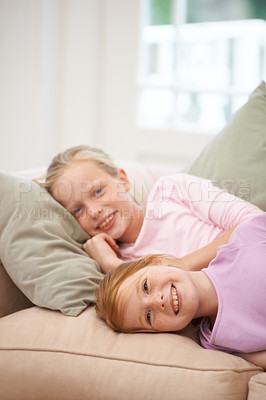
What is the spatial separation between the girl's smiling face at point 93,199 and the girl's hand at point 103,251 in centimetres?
5

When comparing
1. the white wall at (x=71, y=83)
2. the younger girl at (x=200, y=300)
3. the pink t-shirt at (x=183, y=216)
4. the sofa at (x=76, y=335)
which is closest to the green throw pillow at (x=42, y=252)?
the sofa at (x=76, y=335)

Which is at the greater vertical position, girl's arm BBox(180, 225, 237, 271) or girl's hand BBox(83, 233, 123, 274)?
girl's arm BBox(180, 225, 237, 271)

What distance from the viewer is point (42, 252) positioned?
1449 millimetres

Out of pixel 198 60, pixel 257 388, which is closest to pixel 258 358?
pixel 257 388

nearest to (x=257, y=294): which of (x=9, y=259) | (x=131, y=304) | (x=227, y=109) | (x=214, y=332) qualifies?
(x=214, y=332)

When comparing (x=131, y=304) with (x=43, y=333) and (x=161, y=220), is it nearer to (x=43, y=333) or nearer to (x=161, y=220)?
(x=43, y=333)

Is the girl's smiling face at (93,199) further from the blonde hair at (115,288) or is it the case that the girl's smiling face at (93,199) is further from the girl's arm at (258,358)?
the girl's arm at (258,358)

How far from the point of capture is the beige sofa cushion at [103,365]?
1116 millimetres

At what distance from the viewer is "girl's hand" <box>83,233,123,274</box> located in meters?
1.54

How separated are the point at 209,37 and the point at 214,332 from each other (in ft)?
6.16

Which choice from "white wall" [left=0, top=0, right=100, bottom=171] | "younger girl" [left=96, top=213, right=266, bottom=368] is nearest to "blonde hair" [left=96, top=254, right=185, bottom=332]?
"younger girl" [left=96, top=213, right=266, bottom=368]

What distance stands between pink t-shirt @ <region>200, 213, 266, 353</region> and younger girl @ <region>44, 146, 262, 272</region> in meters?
0.19

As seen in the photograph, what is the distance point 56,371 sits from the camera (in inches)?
47.4

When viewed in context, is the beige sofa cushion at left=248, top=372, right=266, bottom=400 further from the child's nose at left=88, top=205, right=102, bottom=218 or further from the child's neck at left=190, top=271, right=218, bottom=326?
the child's nose at left=88, top=205, right=102, bottom=218
